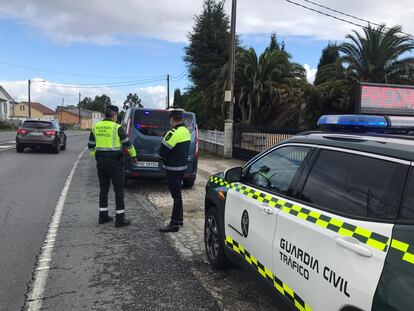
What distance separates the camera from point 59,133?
783 inches

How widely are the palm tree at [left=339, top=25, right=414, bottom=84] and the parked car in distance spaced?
14.9 meters

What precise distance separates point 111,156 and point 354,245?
481 cm

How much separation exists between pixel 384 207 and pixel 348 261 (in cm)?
35

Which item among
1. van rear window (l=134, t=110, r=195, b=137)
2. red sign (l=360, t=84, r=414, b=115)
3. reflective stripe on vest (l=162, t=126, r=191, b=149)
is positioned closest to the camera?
reflective stripe on vest (l=162, t=126, r=191, b=149)

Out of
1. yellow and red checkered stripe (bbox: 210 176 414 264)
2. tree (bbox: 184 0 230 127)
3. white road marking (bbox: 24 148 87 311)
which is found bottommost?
white road marking (bbox: 24 148 87 311)

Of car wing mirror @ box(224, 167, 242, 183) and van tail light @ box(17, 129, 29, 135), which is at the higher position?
car wing mirror @ box(224, 167, 242, 183)

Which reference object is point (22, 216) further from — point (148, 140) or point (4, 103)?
point (4, 103)

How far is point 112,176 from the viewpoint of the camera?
21.7 ft

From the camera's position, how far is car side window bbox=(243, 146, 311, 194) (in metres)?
3.35

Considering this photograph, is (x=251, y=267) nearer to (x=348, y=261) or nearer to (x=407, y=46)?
(x=348, y=261)

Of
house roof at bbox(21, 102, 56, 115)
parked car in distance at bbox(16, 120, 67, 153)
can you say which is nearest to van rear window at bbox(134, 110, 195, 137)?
parked car in distance at bbox(16, 120, 67, 153)

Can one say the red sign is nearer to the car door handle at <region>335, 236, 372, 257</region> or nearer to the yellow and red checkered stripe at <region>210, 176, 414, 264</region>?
the yellow and red checkered stripe at <region>210, 176, 414, 264</region>

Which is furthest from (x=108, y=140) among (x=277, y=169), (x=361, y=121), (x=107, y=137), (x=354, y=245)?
(x=354, y=245)

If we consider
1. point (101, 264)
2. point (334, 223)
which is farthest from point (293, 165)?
point (101, 264)
